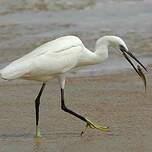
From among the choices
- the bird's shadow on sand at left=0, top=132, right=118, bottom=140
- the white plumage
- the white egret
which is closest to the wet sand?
the bird's shadow on sand at left=0, top=132, right=118, bottom=140

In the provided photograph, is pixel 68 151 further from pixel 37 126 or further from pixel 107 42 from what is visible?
pixel 107 42

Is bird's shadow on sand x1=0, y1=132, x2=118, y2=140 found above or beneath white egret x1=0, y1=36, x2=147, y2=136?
beneath

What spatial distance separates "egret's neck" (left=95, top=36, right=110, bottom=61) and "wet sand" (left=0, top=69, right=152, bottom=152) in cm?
63

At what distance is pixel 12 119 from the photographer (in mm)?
7449

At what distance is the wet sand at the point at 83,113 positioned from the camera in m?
6.64

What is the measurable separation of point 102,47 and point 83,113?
30.6 inches

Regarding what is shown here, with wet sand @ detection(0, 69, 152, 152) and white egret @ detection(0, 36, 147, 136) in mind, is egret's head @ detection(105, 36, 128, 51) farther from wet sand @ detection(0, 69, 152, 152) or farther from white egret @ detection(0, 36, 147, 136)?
wet sand @ detection(0, 69, 152, 152)

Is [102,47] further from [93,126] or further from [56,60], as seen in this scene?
[93,126]

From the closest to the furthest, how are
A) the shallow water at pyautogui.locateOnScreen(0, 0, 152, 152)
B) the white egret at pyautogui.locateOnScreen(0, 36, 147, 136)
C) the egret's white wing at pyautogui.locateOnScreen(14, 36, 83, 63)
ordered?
the shallow water at pyautogui.locateOnScreen(0, 0, 152, 152) → the white egret at pyautogui.locateOnScreen(0, 36, 147, 136) → the egret's white wing at pyautogui.locateOnScreen(14, 36, 83, 63)

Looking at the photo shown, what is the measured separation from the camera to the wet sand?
6.64 meters

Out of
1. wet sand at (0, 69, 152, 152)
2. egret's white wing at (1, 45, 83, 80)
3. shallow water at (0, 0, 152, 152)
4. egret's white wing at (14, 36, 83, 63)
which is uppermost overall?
egret's white wing at (14, 36, 83, 63)

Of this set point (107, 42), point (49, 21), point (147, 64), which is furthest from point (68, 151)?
point (49, 21)

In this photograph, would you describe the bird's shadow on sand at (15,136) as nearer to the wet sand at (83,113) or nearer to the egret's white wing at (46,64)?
the wet sand at (83,113)

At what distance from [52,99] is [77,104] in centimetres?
37
